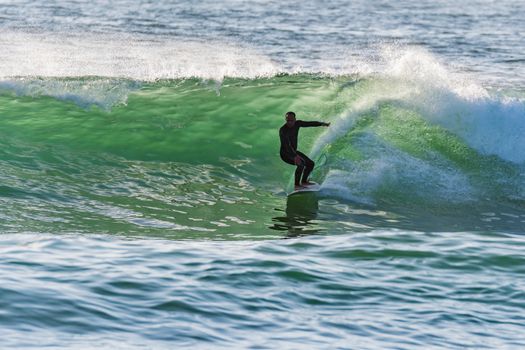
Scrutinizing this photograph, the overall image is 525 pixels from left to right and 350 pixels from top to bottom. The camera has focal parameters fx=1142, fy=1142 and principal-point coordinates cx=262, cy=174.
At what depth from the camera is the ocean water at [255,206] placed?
9.48m

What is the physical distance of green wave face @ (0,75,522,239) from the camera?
565 inches

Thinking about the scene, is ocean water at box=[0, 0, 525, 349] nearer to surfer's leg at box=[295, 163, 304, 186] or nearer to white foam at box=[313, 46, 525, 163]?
white foam at box=[313, 46, 525, 163]

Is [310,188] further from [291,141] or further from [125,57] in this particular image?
[125,57]

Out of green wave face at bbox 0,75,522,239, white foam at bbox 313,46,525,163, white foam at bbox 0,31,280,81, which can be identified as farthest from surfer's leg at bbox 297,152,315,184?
white foam at bbox 0,31,280,81

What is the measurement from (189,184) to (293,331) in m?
7.37

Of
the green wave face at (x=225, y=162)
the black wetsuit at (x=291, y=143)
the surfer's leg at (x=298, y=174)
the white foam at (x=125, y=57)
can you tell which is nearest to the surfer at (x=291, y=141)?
the black wetsuit at (x=291, y=143)

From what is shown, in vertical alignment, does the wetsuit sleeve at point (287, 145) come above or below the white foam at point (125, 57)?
below

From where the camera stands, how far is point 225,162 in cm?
1755

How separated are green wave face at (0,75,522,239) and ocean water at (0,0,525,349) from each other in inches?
1.6

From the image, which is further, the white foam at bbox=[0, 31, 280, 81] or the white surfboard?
the white foam at bbox=[0, 31, 280, 81]

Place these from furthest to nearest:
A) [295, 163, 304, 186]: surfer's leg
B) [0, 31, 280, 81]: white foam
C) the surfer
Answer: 1. [0, 31, 280, 81]: white foam
2. [295, 163, 304, 186]: surfer's leg
3. the surfer

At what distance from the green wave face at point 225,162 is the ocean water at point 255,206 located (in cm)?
4

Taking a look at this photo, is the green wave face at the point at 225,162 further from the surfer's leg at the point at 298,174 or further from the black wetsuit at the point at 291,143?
the black wetsuit at the point at 291,143

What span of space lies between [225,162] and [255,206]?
249 cm
